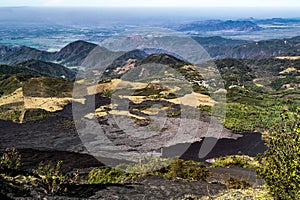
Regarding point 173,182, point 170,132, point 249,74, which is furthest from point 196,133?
point 249,74

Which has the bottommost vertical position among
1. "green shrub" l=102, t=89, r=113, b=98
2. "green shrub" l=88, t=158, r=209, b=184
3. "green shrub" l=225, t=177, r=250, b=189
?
"green shrub" l=102, t=89, r=113, b=98

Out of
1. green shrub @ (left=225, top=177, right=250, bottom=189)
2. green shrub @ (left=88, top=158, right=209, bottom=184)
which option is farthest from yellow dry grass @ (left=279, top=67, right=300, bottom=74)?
green shrub @ (left=225, top=177, right=250, bottom=189)

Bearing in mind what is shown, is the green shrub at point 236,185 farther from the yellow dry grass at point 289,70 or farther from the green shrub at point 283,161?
the yellow dry grass at point 289,70

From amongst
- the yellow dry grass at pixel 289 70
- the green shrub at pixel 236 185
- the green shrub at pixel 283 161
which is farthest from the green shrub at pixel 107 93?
the yellow dry grass at pixel 289 70

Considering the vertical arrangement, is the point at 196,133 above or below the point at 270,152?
below

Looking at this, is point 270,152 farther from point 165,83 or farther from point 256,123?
point 165,83

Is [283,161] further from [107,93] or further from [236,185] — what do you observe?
[107,93]

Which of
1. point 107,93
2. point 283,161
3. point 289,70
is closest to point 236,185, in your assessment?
point 283,161

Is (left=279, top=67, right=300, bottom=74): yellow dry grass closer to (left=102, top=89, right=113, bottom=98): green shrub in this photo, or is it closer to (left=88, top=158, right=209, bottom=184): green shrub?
(left=102, top=89, right=113, bottom=98): green shrub

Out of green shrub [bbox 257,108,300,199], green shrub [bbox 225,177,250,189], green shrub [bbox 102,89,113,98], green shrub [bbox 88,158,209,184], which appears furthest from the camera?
green shrub [bbox 102,89,113,98]

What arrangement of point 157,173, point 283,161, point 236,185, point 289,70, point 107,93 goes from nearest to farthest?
1. point 283,161
2. point 236,185
3. point 157,173
4. point 107,93
5. point 289,70

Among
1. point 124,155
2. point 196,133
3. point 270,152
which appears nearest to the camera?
point 270,152
